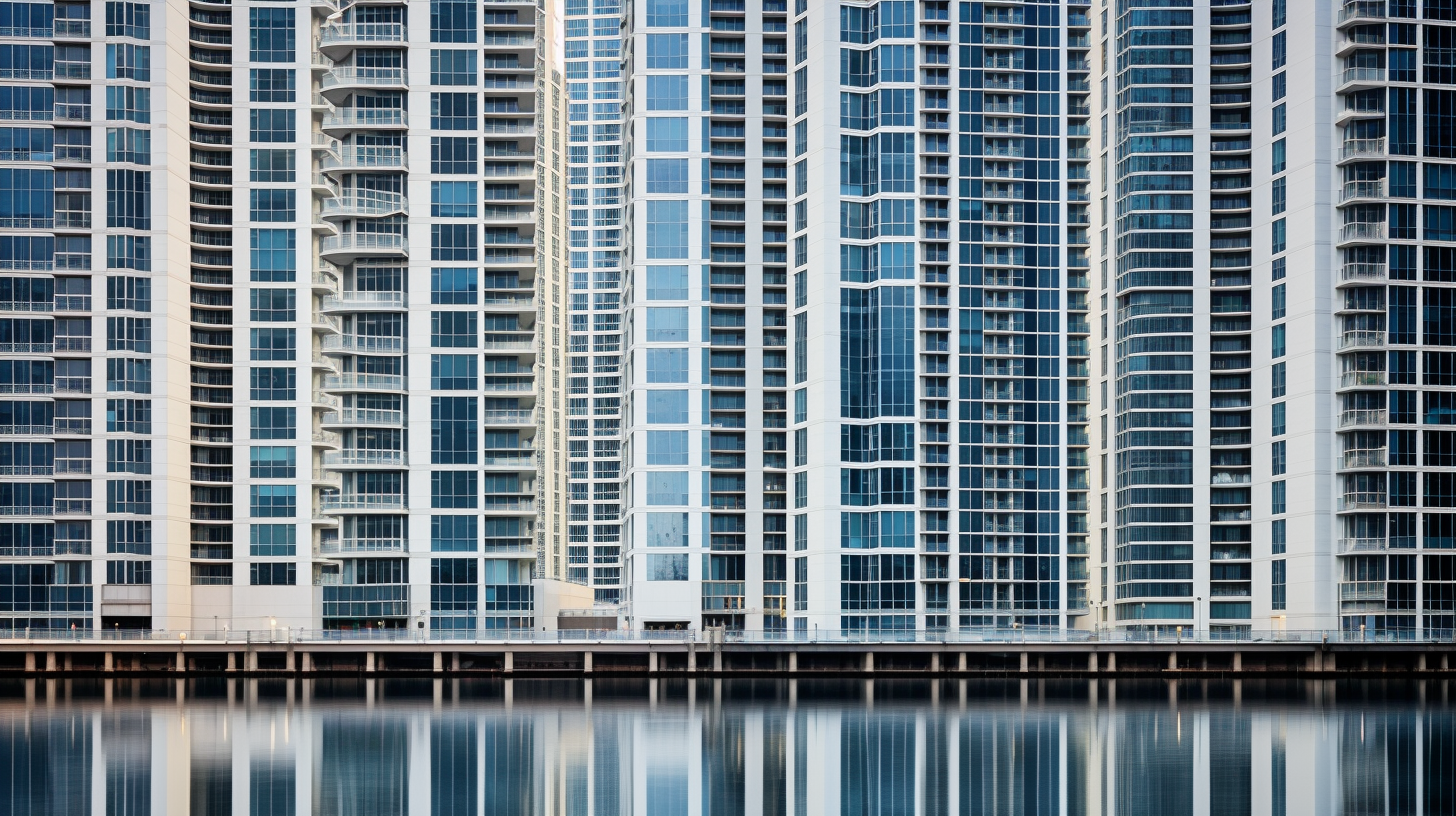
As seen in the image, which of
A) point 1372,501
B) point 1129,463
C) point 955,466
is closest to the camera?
point 1372,501

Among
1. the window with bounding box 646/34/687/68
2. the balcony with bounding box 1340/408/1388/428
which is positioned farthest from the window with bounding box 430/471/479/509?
the balcony with bounding box 1340/408/1388/428

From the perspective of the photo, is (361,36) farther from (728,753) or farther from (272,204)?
(728,753)

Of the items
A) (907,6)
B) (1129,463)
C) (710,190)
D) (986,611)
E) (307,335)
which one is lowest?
(986,611)

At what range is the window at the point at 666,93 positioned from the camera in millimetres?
141250

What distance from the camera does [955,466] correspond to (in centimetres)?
13625

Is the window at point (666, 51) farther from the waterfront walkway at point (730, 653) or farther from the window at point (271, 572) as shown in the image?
the window at point (271, 572)

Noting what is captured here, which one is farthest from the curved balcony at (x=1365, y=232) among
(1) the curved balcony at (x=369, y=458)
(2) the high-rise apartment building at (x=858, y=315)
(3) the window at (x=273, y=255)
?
(3) the window at (x=273, y=255)

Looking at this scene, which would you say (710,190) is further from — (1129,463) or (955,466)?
(1129,463)

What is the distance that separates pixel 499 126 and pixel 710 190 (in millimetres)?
15901

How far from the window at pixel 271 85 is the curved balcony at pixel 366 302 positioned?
13815 mm

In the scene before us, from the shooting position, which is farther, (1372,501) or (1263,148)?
(1263,148)

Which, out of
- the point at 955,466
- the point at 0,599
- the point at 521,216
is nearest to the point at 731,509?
the point at 955,466

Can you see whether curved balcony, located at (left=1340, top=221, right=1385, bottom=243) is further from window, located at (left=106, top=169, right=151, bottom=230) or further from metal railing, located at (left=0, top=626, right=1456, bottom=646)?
window, located at (left=106, top=169, right=151, bottom=230)

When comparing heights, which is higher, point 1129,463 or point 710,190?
point 710,190
